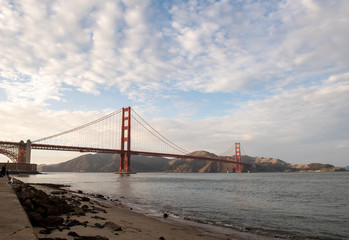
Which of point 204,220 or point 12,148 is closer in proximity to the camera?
point 204,220

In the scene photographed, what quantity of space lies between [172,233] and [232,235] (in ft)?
7.40

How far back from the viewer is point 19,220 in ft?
16.2

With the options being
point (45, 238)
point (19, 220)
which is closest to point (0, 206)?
point (19, 220)

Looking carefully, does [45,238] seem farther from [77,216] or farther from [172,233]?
[172,233]

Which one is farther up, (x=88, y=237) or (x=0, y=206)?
(x=0, y=206)

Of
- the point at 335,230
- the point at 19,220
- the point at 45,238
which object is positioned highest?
the point at 19,220

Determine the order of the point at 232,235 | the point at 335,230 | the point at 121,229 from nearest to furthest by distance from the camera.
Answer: the point at 121,229 → the point at 232,235 → the point at 335,230

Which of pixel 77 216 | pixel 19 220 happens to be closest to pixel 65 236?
pixel 19 220

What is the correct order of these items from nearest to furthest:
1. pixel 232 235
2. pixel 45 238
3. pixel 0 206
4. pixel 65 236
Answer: pixel 45 238, pixel 65 236, pixel 0 206, pixel 232 235

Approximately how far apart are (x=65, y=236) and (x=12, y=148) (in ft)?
287

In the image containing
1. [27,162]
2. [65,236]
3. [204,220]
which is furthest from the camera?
[27,162]

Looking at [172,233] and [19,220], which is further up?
[19,220]

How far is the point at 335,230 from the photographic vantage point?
33.7 ft

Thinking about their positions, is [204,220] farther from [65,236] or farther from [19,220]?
[19,220]
